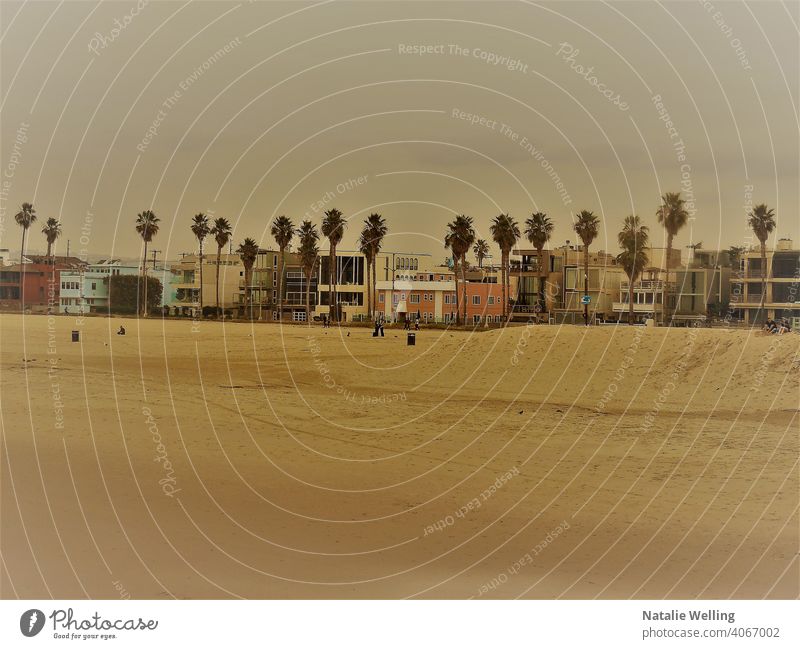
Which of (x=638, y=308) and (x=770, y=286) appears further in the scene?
(x=638, y=308)

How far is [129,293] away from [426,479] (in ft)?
323

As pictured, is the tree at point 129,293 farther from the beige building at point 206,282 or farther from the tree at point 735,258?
the tree at point 735,258

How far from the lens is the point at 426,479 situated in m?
17.1

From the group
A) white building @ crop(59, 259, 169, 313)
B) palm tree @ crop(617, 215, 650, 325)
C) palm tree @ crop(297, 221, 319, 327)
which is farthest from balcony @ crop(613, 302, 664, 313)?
white building @ crop(59, 259, 169, 313)

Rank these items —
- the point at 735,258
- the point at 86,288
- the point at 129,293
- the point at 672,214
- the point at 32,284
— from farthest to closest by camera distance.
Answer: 1. the point at 129,293
2. the point at 86,288
3. the point at 32,284
4. the point at 735,258
5. the point at 672,214

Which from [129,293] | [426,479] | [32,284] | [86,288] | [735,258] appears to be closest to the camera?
[426,479]

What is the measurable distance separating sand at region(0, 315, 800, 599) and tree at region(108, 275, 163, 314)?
7549 cm

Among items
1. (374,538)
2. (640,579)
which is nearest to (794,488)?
(640,579)

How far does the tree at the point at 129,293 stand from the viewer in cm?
10619

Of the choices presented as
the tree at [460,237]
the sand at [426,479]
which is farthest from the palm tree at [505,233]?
the sand at [426,479]

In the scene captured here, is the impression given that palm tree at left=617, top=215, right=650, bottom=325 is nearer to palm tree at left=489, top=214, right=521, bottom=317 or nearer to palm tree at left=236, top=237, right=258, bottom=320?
palm tree at left=489, top=214, right=521, bottom=317

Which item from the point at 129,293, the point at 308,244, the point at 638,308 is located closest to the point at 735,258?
the point at 638,308

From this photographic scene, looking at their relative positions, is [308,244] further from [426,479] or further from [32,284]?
[426,479]

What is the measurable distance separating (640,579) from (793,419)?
479 inches
